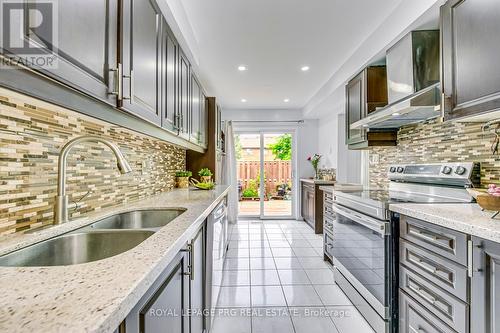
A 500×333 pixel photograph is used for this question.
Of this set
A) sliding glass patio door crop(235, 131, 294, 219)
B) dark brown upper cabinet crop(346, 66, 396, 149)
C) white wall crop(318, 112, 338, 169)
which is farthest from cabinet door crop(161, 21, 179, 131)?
sliding glass patio door crop(235, 131, 294, 219)

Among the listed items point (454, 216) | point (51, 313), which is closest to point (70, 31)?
point (51, 313)

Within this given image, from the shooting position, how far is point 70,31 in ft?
2.69

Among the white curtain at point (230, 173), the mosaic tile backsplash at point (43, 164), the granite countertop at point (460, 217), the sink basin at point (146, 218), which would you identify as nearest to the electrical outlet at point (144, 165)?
the mosaic tile backsplash at point (43, 164)

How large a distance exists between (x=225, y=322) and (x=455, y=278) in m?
1.55

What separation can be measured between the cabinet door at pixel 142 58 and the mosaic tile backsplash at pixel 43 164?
275mm

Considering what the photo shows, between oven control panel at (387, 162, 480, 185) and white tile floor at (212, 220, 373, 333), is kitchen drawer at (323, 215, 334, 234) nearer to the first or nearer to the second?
Answer: white tile floor at (212, 220, 373, 333)

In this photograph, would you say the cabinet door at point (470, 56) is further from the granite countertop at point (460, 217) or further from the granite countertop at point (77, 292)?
the granite countertop at point (77, 292)

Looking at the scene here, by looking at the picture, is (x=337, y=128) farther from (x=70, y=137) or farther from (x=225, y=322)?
(x=70, y=137)

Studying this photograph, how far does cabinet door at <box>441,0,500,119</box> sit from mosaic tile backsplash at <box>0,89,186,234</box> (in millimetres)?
2070

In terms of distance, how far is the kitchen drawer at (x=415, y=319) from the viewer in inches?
51.5

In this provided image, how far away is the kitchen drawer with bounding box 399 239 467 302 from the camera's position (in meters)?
1.18

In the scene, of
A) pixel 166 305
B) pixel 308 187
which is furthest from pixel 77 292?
pixel 308 187

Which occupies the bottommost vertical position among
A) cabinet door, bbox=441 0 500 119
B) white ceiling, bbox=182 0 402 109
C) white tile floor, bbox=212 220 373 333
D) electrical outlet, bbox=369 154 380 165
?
white tile floor, bbox=212 220 373 333

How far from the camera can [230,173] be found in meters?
5.48
